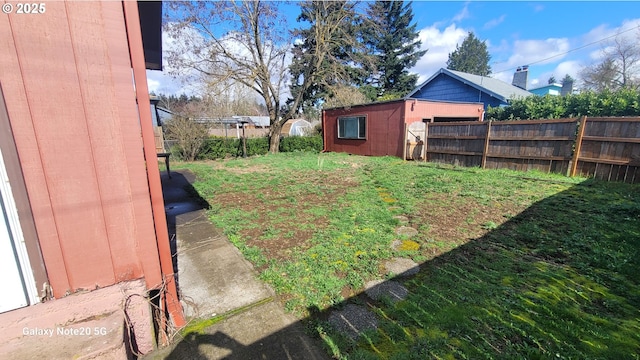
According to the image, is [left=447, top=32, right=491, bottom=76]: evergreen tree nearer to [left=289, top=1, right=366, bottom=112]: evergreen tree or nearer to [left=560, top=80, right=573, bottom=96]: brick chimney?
[left=560, top=80, right=573, bottom=96]: brick chimney

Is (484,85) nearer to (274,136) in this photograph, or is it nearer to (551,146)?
(551,146)

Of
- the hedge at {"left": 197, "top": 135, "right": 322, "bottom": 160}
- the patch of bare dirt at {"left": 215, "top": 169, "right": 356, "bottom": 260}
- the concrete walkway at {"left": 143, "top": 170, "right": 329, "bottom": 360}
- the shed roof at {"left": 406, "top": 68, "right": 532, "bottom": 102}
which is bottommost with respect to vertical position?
the concrete walkway at {"left": 143, "top": 170, "right": 329, "bottom": 360}

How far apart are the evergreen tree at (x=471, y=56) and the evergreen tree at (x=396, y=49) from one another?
1717cm

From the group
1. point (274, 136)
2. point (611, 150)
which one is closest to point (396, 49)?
point (274, 136)

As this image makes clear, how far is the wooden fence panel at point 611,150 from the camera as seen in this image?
5641 millimetres

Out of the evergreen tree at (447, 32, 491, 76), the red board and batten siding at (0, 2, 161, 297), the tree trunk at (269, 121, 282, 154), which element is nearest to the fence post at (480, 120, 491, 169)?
the red board and batten siding at (0, 2, 161, 297)

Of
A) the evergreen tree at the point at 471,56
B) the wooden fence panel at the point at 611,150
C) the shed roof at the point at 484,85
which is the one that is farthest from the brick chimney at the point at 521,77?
the evergreen tree at the point at 471,56

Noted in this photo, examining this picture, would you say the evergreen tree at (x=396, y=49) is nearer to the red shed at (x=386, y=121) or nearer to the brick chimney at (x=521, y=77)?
the brick chimney at (x=521, y=77)

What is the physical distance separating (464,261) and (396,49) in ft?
87.8

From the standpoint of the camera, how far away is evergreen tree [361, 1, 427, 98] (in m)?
24.5

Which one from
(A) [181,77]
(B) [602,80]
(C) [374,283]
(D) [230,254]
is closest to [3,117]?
(D) [230,254]

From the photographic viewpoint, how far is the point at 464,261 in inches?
111

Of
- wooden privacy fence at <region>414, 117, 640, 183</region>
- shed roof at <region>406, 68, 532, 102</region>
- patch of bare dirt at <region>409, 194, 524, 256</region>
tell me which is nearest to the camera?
patch of bare dirt at <region>409, 194, 524, 256</region>

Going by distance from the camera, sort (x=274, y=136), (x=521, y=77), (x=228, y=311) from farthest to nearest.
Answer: (x=521, y=77)
(x=274, y=136)
(x=228, y=311)
